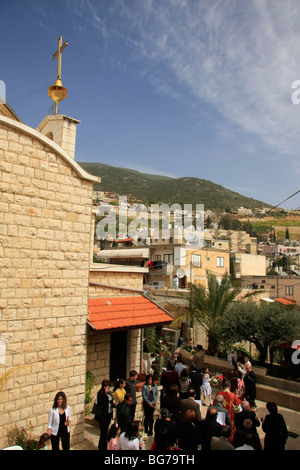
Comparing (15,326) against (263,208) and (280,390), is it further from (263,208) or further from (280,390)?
(263,208)

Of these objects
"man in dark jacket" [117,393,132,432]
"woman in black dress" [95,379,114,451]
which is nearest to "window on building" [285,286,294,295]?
"woman in black dress" [95,379,114,451]

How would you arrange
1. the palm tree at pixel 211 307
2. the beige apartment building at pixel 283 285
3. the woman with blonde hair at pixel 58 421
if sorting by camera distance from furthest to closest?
1. the beige apartment building at pixel 283 285
2. the palm tree at pixel 211 307
3. the woman with blonde hair at pixel 58 421

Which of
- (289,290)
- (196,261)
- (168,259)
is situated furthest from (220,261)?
(289,290)

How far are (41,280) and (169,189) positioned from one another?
127 meters

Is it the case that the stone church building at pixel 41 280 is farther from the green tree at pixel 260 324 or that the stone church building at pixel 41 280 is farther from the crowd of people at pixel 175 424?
the green tree at pixel 260 324

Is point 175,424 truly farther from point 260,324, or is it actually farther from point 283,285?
point 283,285

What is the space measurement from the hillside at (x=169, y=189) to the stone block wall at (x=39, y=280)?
107 metres

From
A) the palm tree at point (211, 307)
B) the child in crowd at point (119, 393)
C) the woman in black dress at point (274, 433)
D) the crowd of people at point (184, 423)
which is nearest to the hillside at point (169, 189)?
the palm tree at point (211, 307)

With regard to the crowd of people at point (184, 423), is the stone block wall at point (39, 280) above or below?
above

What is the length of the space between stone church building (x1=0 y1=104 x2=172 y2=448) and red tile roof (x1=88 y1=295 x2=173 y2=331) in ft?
0.19

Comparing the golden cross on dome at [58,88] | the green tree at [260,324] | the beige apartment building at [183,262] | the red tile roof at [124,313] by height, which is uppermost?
the golden cross on dome at [58,88]

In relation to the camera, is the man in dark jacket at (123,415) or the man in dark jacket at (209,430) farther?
the man in dark jacket at (123,415)

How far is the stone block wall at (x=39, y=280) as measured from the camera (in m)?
6.81
